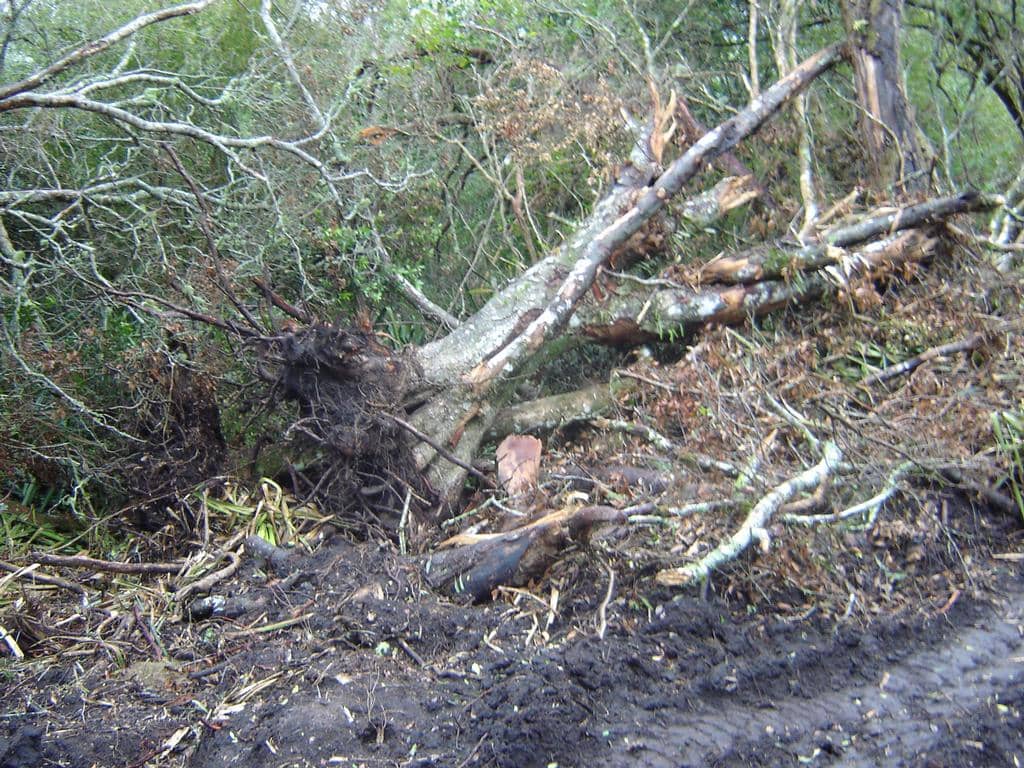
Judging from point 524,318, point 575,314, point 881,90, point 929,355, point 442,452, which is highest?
point 881,90

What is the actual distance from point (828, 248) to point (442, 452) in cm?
295

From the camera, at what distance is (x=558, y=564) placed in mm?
4180

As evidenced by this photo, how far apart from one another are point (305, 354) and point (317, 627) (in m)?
1.44

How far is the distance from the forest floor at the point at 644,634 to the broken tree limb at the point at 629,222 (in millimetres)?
714

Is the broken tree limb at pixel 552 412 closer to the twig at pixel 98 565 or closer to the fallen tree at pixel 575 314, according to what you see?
the fallen tree at pixel 575 314

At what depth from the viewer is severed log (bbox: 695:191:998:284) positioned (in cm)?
594

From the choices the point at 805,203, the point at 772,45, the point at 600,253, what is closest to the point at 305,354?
the point at 600,253

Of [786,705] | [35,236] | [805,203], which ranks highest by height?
[35,236]

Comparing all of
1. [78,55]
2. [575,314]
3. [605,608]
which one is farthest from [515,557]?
[78,55]

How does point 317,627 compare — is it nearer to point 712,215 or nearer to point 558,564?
point 558,564

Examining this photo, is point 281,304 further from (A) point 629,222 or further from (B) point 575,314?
(A) point 629,222

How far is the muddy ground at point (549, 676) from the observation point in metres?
2.90

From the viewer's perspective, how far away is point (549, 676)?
3240mm

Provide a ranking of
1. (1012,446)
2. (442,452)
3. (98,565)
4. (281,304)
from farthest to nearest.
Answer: (281,304) → (442,452) → (1012,446) → (98,565)
